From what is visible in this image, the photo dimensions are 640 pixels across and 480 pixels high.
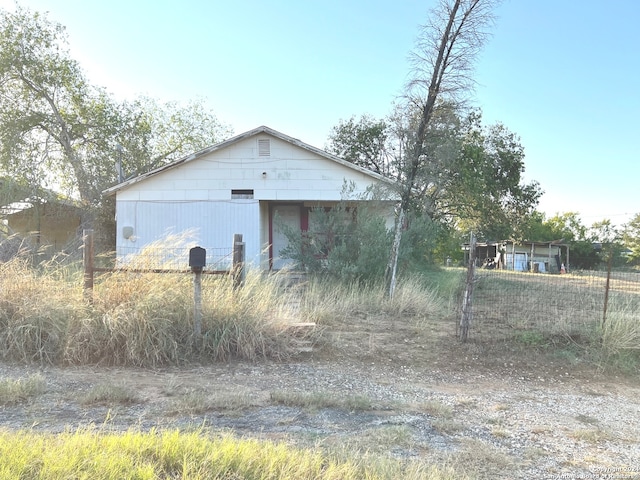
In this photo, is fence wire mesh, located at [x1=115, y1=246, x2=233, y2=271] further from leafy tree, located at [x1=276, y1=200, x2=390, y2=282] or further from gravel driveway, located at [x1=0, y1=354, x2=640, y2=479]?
leafy tree, located at [x1=276, y1=200, x2=390, y2=282]

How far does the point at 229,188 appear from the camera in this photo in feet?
47.4

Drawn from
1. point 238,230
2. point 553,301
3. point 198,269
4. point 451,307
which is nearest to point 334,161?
point 238,230

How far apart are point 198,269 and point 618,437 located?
4.80 meters

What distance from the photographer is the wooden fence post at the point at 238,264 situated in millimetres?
6457

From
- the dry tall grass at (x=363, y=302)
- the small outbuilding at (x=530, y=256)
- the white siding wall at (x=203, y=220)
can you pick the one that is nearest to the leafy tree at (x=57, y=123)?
the white siding wall at (x=203, y=220)

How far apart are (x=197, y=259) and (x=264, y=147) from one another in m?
9.19

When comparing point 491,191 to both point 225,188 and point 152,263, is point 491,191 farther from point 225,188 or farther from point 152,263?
point 152,263

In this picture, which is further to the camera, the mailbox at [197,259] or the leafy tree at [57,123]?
the leafy tree at [57,123]

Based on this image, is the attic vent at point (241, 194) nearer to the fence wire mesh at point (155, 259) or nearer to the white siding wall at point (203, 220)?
the white siding wall at point (203, 220)

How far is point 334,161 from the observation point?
14.3 meters

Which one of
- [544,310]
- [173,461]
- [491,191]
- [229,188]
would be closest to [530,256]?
[491,191]

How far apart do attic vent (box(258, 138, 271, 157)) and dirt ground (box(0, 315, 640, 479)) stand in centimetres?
915

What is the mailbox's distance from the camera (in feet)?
19.1

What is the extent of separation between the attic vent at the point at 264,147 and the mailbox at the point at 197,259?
356 inches
